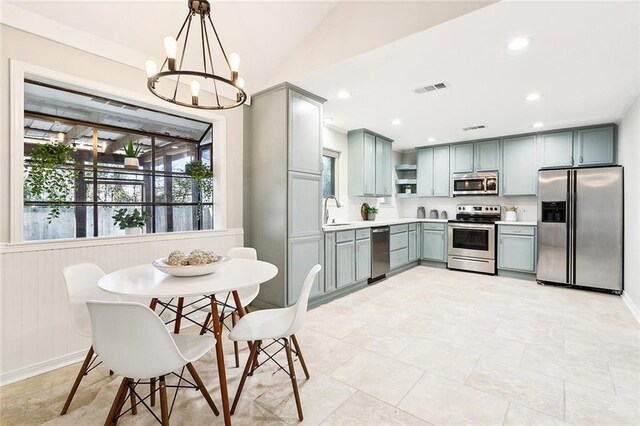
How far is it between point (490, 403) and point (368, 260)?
8.81ft

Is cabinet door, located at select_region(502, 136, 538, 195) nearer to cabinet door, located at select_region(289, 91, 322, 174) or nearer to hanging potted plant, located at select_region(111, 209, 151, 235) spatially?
cabinet door, located at select_region(289, 91, 322, 174)

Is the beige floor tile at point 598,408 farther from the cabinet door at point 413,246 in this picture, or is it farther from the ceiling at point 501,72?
the cabinet door at point 413,246

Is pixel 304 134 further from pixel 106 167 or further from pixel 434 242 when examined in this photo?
pixel 434 242

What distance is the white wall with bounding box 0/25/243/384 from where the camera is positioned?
6.77ft

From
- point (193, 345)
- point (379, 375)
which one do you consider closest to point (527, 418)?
point (379, 375)

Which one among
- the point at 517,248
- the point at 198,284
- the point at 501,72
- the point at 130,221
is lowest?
the point at 517,248

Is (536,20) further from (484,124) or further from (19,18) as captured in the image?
(19,18)

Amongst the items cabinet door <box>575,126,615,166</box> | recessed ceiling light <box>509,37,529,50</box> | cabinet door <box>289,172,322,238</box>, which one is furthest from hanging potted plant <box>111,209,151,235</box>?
cabinet door <box>575,126,615,166</box>

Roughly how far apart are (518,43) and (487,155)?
3.50 meters

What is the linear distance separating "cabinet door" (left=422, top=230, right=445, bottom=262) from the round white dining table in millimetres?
4499

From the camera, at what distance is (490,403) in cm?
185

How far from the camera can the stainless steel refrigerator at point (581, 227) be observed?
4.06 meters

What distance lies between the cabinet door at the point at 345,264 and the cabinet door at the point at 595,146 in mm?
3929

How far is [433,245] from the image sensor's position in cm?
584
